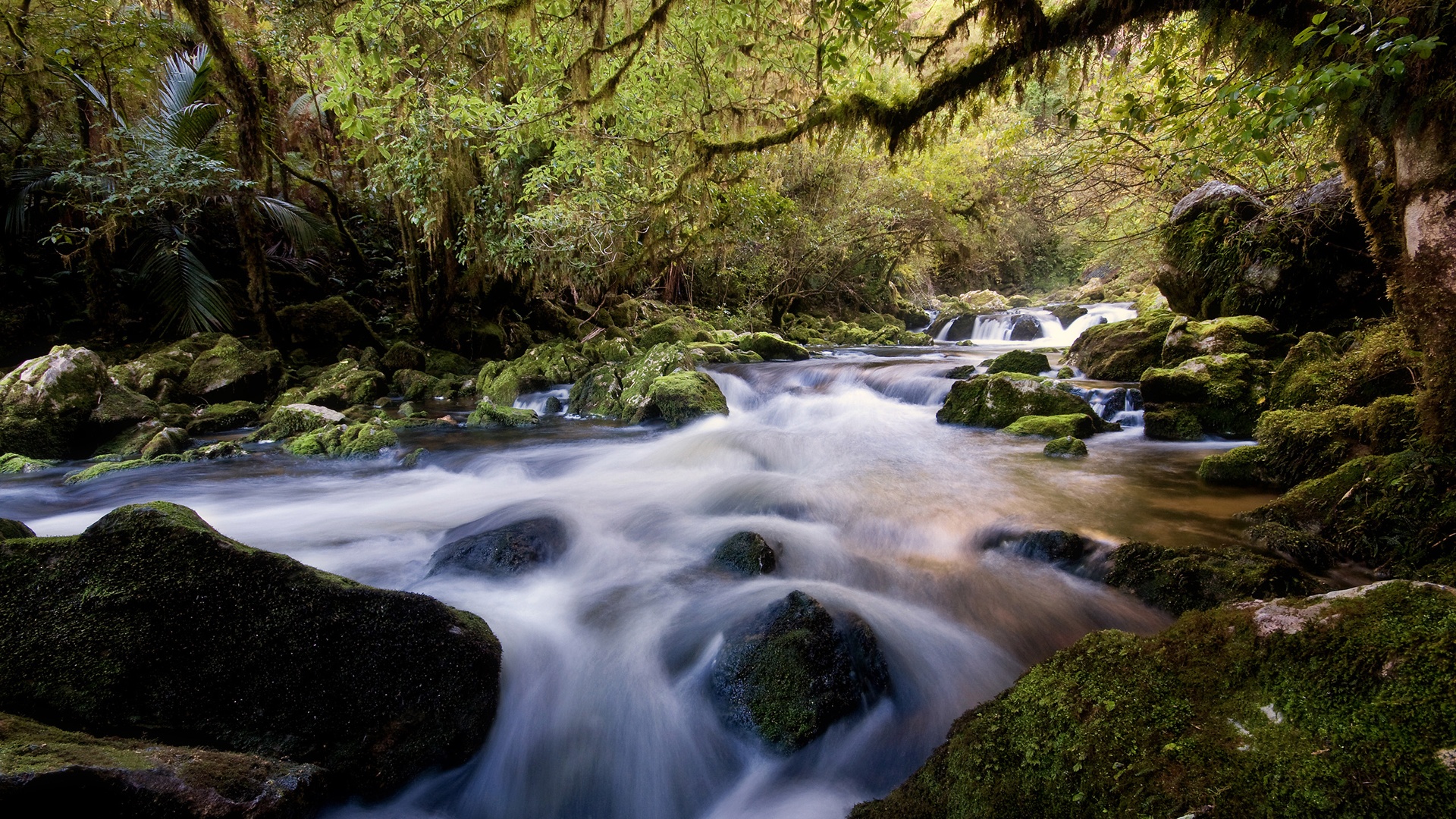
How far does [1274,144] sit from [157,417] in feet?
46.1

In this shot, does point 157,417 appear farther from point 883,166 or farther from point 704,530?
point 883,166

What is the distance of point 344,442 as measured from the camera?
786 cm

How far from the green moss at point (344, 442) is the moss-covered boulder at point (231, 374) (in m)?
2.72

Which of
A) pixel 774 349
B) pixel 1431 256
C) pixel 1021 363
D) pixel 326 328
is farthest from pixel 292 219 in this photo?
pixel 1431 256

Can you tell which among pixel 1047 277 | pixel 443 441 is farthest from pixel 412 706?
pixel 1047 277

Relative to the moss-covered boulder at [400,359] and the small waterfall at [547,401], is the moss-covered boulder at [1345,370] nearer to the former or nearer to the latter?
the small waterfall at [547,401]

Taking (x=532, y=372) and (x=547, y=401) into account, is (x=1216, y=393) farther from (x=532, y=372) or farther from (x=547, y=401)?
(x=532, y=372)

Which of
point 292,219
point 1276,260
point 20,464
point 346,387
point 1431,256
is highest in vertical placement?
point 292,219

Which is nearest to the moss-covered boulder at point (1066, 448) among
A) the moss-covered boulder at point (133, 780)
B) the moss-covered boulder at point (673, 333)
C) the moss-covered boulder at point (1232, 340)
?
the moss-covered boulder at point (1232, 340)

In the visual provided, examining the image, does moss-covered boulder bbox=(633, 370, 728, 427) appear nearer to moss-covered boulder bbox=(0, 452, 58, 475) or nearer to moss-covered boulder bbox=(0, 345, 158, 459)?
moss-covered boulder bbox=(0, 345, 158, 459)

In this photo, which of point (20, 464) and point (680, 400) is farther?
point (680, 400)

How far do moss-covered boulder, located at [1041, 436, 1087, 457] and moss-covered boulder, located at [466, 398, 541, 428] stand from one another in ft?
24.5

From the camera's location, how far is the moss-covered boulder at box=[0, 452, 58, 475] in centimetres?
676

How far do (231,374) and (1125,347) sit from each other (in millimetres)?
14517
